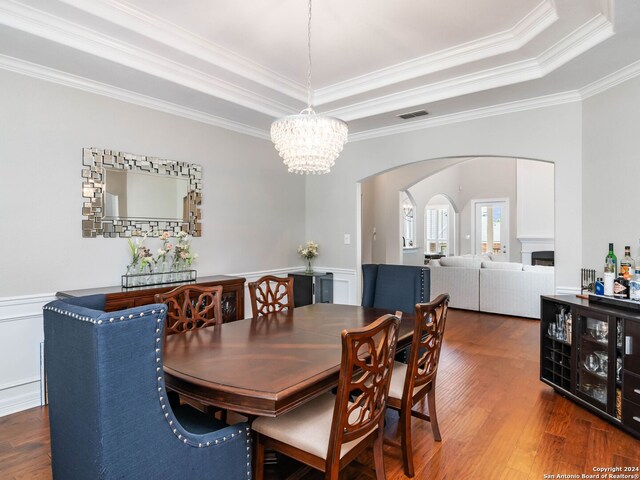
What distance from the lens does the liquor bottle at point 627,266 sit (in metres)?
2.81

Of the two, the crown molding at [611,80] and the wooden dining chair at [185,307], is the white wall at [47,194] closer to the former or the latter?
the wooden dining chair at [185,307]


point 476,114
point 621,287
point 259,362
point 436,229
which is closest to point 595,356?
point 621,287

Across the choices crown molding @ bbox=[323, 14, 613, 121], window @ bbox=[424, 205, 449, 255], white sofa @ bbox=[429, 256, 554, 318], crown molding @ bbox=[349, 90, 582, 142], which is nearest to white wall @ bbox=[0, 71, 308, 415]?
crown molding @ bbox=[323, 14, 613, 121]

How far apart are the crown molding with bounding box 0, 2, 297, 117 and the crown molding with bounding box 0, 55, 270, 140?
53cm

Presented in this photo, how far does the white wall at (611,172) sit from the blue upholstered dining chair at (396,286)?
1.58m

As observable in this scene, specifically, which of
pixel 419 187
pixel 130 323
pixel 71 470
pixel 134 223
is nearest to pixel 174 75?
pixel 134 223

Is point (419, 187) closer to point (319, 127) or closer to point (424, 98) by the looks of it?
point (424, 98)

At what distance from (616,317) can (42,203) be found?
4334 millimetres

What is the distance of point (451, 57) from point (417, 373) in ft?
8.53

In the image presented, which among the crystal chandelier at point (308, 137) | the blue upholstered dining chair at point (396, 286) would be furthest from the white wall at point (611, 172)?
the crystal chandelier at point (308, 137)

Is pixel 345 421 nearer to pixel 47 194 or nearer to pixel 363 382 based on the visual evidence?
pixel 363 382

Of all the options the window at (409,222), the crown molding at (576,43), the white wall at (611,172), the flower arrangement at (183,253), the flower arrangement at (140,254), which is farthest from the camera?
the window at (409,222)

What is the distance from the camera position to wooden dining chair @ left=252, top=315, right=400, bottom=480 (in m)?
1.52

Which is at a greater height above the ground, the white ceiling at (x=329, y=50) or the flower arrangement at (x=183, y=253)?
the white ceiling at (x=329, y=50)
